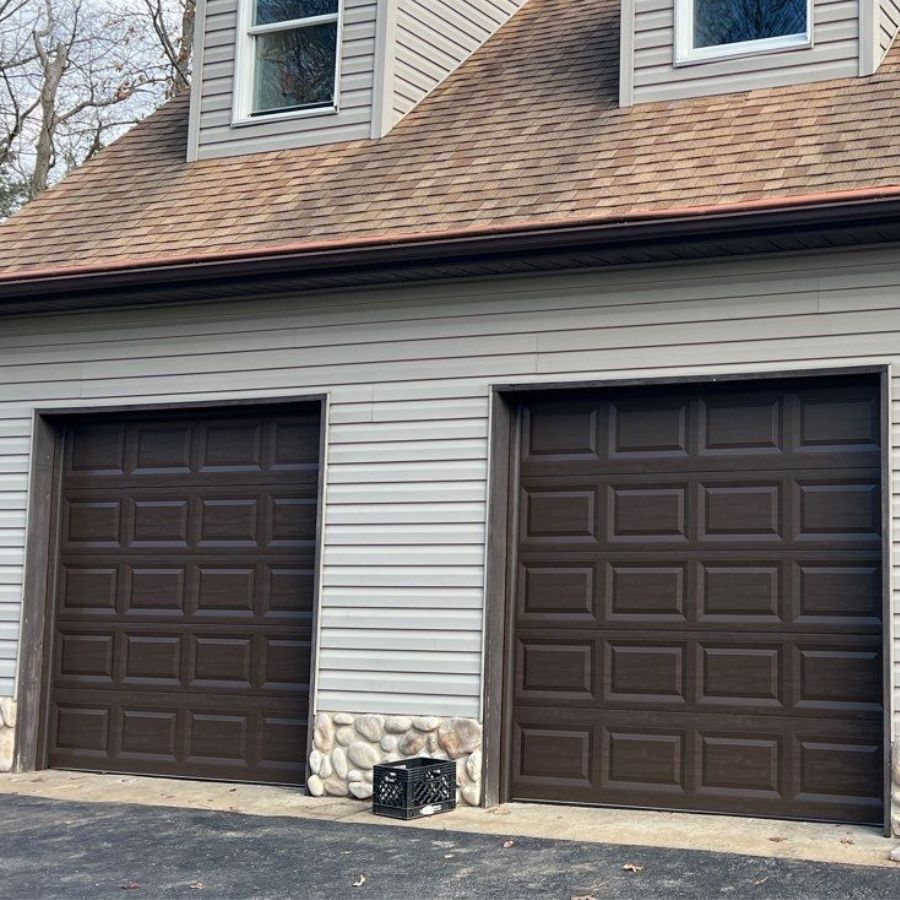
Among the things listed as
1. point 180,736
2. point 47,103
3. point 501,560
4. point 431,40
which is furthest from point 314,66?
point 47,103

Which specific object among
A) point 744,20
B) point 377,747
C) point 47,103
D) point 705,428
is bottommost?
point 377,747

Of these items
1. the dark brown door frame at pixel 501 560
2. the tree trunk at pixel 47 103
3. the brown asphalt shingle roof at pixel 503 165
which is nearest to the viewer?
the dark brown door frame at pixel 501 560

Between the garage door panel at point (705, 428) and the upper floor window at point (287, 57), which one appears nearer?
the garage door panel at point (705, 428)

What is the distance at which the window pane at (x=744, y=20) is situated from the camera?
30.4 ft

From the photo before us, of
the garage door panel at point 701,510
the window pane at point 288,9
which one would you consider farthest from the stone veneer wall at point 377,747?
the window pane at point 288,9

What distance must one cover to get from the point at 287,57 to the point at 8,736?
5582 mm

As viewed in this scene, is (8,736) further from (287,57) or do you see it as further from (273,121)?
(287,57)

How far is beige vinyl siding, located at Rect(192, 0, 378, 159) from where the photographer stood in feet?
34.1

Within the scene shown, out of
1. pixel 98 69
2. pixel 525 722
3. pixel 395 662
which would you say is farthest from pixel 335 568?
pixel 98 69

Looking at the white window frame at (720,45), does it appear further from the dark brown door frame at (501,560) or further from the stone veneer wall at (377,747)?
the stone veneer wall at (377,747)

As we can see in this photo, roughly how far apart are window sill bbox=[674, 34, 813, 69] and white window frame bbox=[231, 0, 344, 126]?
2.69m

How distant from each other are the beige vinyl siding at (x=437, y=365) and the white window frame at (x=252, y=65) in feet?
6.64

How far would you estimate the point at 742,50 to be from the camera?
930 centimetres

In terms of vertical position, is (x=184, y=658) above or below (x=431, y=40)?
below
